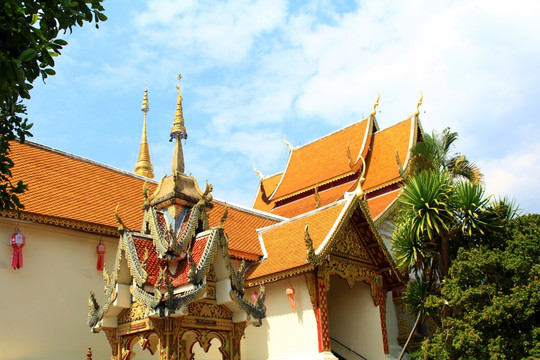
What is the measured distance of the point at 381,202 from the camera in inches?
691

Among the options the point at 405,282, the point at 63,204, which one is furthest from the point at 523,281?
the point at 63,204

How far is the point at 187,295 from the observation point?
635 cm

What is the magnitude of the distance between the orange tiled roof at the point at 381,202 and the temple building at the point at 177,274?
56 centimetres

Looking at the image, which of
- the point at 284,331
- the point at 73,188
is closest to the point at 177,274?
the point at 284,331

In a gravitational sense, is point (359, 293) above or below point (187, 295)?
above

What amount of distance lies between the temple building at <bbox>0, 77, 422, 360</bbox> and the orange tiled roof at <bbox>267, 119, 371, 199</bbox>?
400cm

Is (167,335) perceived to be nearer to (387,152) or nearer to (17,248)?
(17,248)

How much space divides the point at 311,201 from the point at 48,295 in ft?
36.7

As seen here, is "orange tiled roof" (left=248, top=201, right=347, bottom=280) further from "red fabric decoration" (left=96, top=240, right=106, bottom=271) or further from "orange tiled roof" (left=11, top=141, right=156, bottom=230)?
"red fabric decoration" (left=96, top=240, right=106, bottom=271)

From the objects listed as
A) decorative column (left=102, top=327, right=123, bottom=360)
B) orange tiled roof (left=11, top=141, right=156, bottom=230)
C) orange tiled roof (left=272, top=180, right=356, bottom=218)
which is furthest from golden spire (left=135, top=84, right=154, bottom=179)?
decorative column (left=102, top=327, right=123, bottom=360)

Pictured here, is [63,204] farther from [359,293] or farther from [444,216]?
[444,216]

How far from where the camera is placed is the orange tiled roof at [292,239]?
1159 cm

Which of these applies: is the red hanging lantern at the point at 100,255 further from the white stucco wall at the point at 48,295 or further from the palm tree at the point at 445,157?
the palm tree at the point at 445,157

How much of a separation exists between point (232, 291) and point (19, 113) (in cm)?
313
